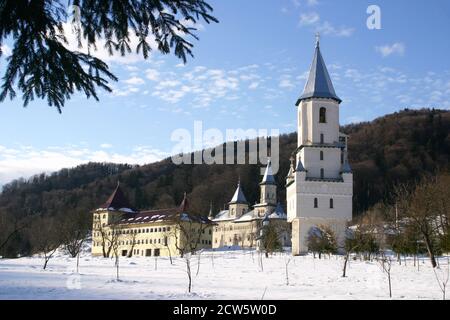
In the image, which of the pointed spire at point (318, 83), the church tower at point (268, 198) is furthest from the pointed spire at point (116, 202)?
the pointed spire at point (318, 83)

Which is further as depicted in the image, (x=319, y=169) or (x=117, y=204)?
(x=117, y=204)

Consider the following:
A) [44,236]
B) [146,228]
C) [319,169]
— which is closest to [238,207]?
[146,228]

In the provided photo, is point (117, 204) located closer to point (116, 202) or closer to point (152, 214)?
point (116, 202)

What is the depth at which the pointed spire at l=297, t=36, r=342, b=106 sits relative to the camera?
5706cm

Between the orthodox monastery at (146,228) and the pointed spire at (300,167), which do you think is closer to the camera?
the pointed spire at (300,167)

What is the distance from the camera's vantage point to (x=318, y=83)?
190ft

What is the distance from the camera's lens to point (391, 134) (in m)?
129

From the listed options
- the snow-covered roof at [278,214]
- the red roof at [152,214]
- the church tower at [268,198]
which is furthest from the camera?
the church tower at [268,198]

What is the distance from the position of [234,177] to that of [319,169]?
87.0 m

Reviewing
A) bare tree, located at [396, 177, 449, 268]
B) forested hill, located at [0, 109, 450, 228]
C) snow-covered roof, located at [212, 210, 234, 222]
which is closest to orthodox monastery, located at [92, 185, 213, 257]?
forested hill, located at [0, 109, 450, 228]

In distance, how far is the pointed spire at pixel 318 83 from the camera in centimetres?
5706

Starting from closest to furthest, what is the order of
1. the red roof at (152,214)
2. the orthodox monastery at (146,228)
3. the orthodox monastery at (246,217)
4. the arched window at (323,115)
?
the arched window at (323,115), the orthodox monastery at (146,228), the red roof at (152,214), the orthodox monastery at (246,217)

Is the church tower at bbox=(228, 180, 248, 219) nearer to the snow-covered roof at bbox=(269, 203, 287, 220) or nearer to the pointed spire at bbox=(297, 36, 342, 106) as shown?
the snow-covered roof at bbox=(269, 203, 287, 220)

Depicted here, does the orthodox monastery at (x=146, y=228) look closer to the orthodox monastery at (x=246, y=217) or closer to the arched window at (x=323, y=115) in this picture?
the orthodox monastery at (x=246, y=217)
